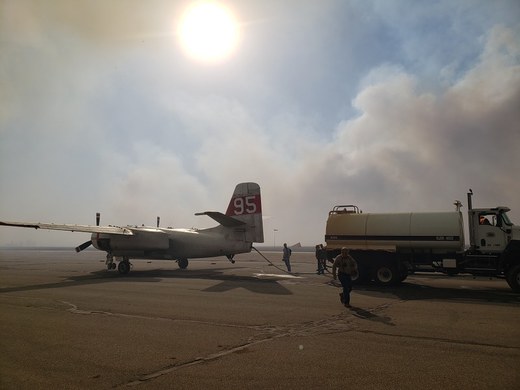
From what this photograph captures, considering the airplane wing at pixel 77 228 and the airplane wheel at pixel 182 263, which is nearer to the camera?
the airplane wing at pixel 77 228

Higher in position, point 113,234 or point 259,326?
point 113,234

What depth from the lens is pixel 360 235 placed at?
19625 mm

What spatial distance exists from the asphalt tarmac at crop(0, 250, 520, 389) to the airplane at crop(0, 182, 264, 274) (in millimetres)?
10865

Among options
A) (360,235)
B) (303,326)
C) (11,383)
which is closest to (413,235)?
(360,235)

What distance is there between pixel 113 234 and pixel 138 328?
798 inches

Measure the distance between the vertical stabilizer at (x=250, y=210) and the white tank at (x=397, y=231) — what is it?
598 centimetres

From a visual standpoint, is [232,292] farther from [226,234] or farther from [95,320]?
[226,234]

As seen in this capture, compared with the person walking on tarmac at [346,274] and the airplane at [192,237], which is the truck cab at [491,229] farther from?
the airplane at [192,237]

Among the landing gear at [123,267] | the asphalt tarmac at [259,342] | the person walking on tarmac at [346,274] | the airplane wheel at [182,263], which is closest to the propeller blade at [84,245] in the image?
the landing gear at [123,267]

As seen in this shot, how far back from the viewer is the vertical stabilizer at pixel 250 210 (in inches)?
1001

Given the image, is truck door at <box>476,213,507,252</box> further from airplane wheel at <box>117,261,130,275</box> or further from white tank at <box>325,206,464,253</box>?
airplane wheel at <box>117,261,130,275</box>

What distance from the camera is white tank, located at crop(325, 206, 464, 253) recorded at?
17.8 metres

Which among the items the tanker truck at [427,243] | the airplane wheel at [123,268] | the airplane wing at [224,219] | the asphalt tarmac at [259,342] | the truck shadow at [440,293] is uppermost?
the airplane wing at [224,219]

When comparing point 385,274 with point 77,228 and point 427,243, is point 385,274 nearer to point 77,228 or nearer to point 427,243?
point 427,243
